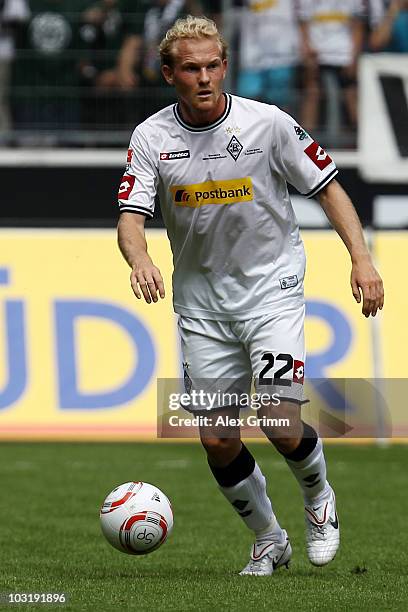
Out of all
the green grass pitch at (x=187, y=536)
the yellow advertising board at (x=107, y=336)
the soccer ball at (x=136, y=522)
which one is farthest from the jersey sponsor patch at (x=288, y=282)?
the yellow advertising board at (x=107, y=336)

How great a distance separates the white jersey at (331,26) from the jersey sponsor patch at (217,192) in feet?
28.0

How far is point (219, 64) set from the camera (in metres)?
6.10

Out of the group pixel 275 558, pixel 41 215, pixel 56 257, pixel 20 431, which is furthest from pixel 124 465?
pixel 275 558

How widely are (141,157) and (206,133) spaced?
32cm

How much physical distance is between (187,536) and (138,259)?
8.74 feet

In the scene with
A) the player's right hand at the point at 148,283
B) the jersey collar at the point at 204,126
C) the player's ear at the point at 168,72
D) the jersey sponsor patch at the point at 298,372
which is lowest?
the jersey sponsor patch at the point at 298,372

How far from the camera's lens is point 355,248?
6047mm

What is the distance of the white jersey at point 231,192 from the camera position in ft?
20.5

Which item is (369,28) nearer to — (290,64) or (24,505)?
(290,64)

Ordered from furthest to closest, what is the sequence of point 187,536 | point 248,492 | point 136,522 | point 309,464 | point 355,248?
point 187,536
point 248,492
point 309,464
point 136,522
point 355,248

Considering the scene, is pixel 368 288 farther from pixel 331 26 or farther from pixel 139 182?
pixel 331 26

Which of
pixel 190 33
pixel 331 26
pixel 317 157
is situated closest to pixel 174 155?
pixel 190 33

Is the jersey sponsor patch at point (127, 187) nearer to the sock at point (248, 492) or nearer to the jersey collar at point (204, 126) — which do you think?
the jersey collar at point (204, 126)

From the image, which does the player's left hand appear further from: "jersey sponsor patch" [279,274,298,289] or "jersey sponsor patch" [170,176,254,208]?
"jersey sponsor patch" [170,176,254,208]
